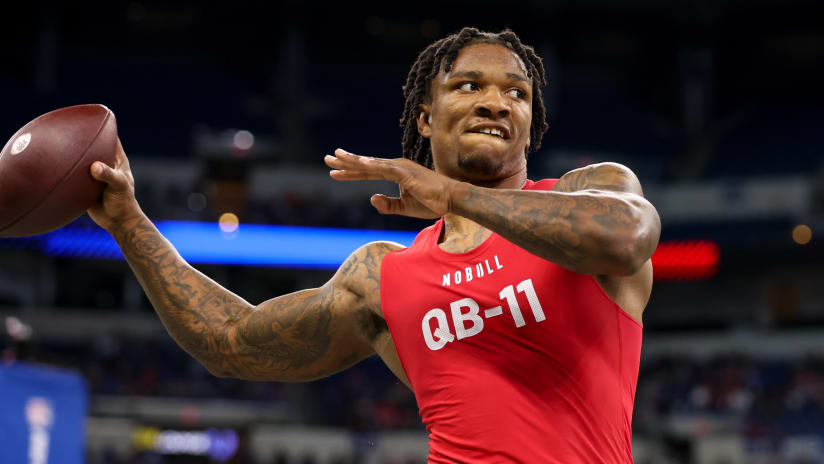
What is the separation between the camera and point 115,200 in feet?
9.29

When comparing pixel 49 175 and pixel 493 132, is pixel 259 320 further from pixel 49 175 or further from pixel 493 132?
pixel 493 132

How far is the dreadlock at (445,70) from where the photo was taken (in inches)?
108

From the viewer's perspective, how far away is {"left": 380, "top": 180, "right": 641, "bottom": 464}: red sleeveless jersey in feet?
7.48

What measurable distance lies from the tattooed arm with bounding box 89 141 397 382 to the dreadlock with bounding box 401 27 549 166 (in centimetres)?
40

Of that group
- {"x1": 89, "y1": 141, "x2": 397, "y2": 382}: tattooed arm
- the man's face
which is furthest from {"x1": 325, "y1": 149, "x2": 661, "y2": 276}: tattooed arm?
{"x1": 89, "y1": 141, "x2": 397, "y2": 382}: tattooed arm

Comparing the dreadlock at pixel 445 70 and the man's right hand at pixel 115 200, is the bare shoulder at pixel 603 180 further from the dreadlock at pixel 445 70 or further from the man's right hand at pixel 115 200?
the man's right hand at pixel 115 200

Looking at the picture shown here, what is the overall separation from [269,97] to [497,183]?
20.8 metres

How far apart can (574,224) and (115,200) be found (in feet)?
4.63

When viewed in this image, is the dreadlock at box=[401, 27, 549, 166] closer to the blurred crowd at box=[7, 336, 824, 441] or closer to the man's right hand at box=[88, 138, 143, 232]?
the man's right hand at box=[88, 138, 143, 232]

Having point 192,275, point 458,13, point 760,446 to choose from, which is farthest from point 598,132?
point 192,275

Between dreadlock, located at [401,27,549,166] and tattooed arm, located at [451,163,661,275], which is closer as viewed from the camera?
tattooed arm, located at [451,163,661,275]

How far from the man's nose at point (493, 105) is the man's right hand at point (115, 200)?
103cm

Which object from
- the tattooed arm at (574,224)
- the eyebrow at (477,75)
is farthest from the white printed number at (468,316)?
the eyebrow at (477,75)

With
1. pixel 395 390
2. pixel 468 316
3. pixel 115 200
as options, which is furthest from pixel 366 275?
pixel 395 390
